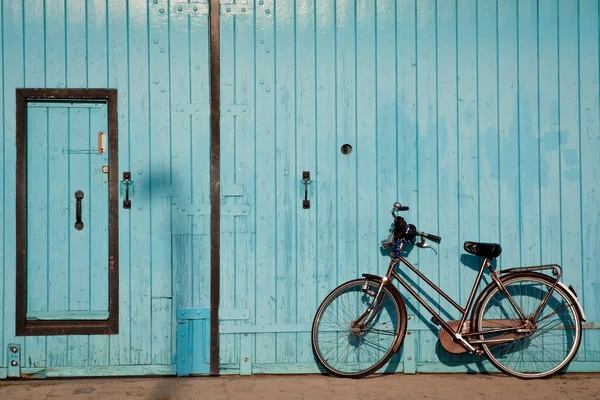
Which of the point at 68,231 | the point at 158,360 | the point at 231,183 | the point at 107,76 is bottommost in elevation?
the point at 158,360

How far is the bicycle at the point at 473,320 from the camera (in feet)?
18.5

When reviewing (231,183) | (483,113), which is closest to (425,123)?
(483,113)

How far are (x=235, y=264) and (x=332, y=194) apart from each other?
3.00 feet

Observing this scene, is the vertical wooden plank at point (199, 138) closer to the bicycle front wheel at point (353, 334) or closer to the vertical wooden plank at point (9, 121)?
the bicycle front wheel at point (353, 334)

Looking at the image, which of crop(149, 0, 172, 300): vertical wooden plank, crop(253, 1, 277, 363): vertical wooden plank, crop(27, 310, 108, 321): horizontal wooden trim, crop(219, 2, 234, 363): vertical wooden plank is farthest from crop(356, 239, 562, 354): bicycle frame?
crop(27, 310, 108, 321): horizontal wooden trim

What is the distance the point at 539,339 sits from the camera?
5910 millimetres

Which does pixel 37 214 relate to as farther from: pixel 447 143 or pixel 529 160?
pixel 529 160

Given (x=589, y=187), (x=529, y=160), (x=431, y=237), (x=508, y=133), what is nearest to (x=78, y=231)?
(x=431, y=237)

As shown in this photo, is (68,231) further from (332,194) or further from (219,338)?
(332,194)

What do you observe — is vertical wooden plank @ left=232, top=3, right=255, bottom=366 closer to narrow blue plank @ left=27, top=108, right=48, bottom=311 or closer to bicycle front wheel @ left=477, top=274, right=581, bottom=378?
narrow blue plank @ left=27, top=108, right=48, bottom=311

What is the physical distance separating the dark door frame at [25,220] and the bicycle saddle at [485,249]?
266cm

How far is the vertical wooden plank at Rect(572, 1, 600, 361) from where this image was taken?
19.4 ft

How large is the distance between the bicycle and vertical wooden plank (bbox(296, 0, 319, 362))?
155mm

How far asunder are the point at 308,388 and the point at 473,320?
132cm
